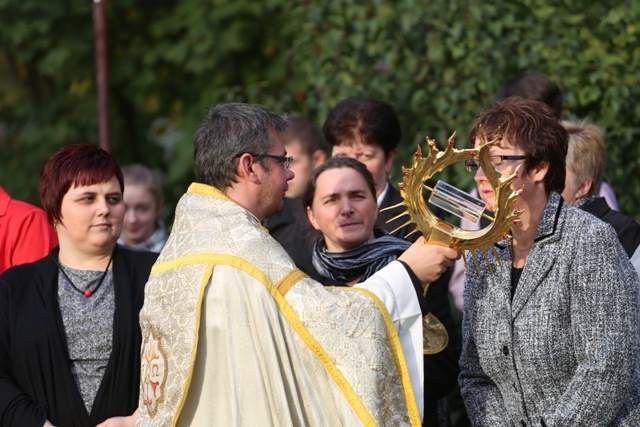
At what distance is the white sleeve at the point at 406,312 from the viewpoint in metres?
3.95

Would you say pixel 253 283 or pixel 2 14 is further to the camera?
pixel 2 14

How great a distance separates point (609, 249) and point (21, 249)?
2726mm

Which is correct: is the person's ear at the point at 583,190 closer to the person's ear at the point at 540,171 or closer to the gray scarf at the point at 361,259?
the gray scarf at the point at 361,259

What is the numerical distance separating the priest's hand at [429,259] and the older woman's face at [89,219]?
4.68ft

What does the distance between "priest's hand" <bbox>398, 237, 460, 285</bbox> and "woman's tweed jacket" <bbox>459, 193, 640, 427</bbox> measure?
0.29 meters

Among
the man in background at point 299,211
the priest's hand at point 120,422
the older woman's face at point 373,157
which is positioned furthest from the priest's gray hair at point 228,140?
the older woman's face at point 373,157

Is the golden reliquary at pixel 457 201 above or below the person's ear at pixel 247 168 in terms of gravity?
below

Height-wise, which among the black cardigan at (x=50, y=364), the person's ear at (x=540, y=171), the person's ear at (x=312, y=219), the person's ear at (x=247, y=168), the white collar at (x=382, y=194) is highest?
the person's ear at (x=247, y=168)

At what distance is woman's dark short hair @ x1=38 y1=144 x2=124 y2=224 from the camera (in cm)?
486

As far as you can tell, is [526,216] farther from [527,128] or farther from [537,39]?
[537,39]

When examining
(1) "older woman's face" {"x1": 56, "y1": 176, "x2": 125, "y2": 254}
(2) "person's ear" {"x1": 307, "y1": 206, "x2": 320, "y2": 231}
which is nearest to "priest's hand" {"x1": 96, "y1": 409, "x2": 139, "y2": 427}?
(1) "older woman's face" {"x1": 56, "y1": 176, "x2": 125, "y2": 254}

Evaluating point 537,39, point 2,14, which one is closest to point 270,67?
point 2,14

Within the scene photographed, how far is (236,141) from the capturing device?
13.5 ft

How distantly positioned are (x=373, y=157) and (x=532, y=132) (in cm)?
175
